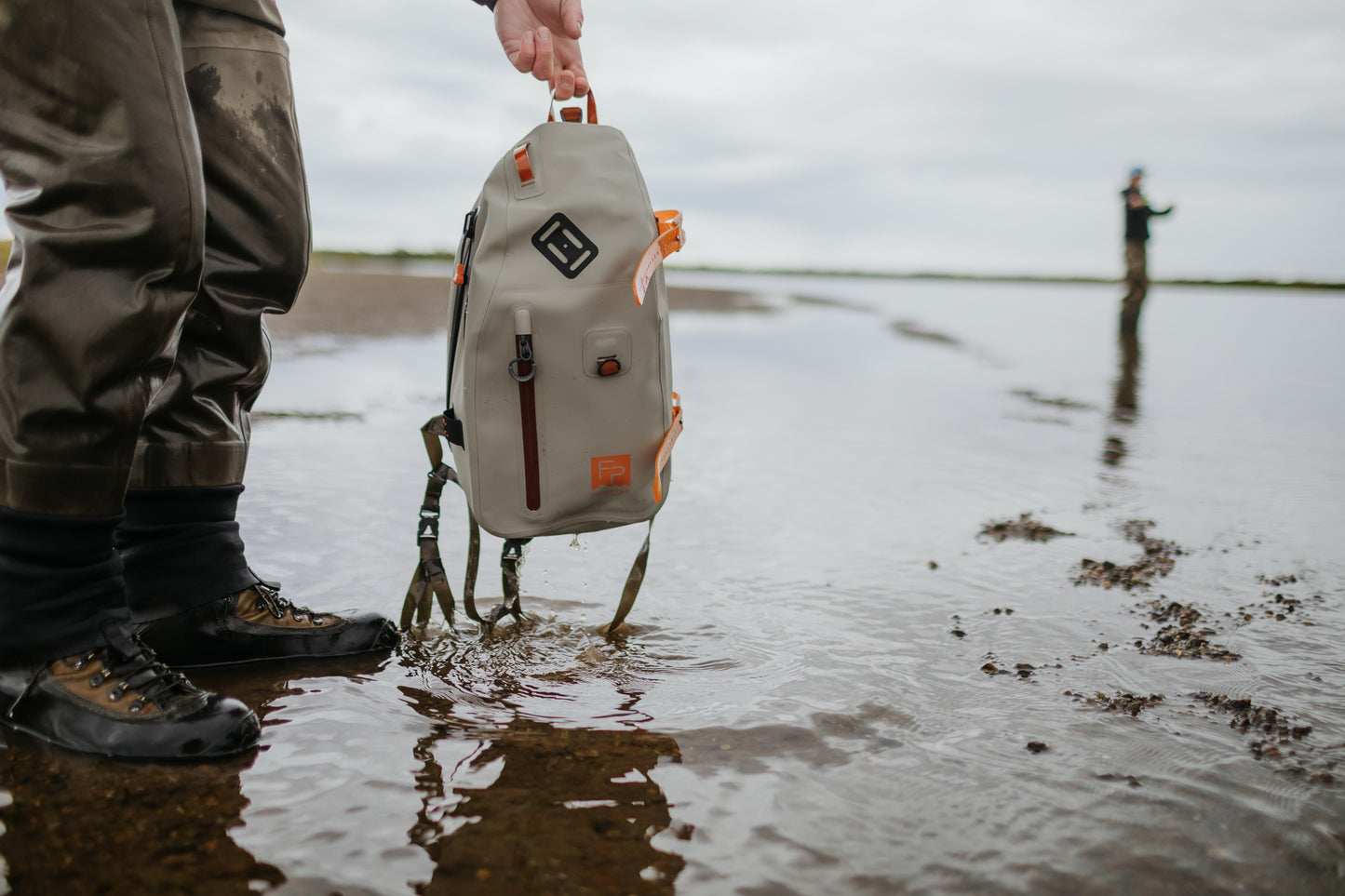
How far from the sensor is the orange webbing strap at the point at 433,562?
210cm

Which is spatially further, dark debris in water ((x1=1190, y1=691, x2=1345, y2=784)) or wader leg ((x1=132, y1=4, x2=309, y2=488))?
wader leg ((x1=132, y1=4, x2=309, y2=488))

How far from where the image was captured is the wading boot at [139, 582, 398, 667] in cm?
198

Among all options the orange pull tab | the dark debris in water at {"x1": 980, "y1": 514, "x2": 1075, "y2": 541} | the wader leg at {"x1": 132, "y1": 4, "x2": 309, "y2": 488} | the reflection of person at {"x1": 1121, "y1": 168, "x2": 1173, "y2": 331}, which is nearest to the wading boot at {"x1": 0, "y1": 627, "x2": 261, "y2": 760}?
the wader leg at {"x1": 132, "y1": 4, "x2": 309, "y2": 488}

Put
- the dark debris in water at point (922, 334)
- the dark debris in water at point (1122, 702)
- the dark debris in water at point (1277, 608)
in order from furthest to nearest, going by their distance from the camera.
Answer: the dark debris in water at point (922, 334) < the dark debris in water at point (1277, 608) < the dark debris in water at point (1122, 702)

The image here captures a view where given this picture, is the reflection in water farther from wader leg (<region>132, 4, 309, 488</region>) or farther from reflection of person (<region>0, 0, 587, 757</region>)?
wader leg (<region>132, 4, 309, 488</region>)

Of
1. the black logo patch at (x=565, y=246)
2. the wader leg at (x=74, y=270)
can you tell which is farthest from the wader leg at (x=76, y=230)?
the black logo patch at (x=565, y=246)

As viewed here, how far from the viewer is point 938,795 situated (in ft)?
4.82

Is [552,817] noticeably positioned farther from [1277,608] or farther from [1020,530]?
[1020,530]

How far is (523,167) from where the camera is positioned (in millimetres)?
2002

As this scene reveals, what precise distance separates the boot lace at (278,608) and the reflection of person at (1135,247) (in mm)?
13976

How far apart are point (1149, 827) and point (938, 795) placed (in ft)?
0.94

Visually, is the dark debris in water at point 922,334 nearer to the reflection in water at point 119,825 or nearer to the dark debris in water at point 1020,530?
the dark debris in water at point 1020,530

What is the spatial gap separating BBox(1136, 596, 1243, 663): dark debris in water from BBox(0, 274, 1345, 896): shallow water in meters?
0.02

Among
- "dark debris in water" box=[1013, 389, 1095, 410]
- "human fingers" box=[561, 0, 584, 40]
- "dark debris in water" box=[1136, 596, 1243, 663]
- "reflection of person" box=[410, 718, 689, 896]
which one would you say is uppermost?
"human fingers" box=[561, 0, 584, 40]
